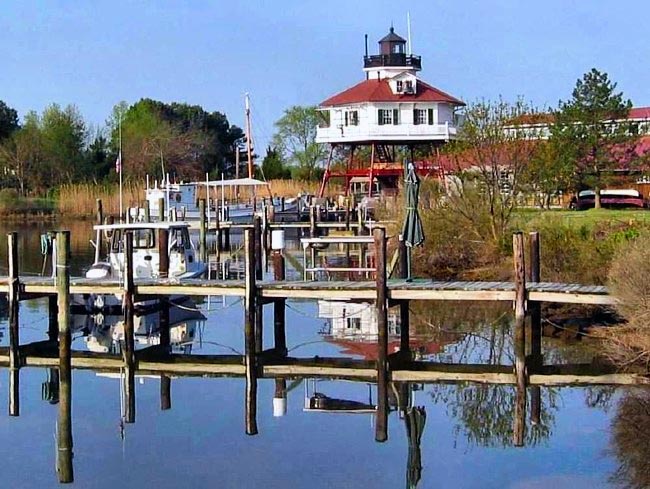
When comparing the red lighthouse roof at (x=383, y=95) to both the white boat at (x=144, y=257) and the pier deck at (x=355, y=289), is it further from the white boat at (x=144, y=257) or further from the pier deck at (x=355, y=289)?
the pier deck at (x=355, y=289)

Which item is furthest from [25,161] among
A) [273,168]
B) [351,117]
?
[351,117]

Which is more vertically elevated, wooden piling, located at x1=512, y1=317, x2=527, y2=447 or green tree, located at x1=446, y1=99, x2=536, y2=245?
green tree, located at x1=446, y1=99, x2=536, y2=245

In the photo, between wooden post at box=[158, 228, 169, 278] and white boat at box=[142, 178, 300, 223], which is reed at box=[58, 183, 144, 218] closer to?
white boat at box=[142, 178, 300, 223]

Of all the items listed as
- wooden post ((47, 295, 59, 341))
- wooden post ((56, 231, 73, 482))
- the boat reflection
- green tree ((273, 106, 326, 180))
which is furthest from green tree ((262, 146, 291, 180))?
wooden post ((56, 231, 73, 482))

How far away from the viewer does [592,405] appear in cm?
2025

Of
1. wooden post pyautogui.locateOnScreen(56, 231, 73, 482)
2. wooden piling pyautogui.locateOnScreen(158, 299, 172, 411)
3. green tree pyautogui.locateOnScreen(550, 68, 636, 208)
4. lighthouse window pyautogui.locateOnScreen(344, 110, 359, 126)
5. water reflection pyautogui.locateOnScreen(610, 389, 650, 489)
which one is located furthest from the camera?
lighthouse window pyautogui.locateOnScreen(344, 110, 359, 126)

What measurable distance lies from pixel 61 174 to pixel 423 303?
6394 cm

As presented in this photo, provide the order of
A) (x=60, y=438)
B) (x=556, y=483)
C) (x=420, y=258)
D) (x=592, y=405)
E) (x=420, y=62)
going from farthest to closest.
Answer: (x=420, y=62), (x=420, y=258), (x=592, y=405), (x=60, y=438), (x=556, y=483)

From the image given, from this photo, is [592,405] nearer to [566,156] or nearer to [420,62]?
[566,156]

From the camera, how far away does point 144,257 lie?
103 feet

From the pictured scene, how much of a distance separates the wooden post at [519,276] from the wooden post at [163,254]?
10389mm

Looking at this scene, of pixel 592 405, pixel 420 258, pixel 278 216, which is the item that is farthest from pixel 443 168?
pixel 592 405

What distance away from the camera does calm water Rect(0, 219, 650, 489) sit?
16.4 metres

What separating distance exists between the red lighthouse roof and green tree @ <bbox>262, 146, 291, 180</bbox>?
25.8 m
